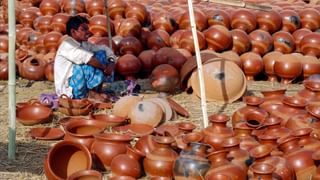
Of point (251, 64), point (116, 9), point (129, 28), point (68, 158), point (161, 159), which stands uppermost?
point (116, 9)

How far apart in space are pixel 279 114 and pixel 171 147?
3.98 feet

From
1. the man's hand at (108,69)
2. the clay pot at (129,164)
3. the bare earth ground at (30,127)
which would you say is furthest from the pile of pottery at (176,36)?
the clay pot at (129,164)

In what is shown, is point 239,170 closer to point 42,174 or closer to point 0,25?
point 42,174

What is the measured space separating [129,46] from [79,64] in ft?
5.51

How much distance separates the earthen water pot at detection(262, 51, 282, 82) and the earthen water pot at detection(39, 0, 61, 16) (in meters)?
3.61

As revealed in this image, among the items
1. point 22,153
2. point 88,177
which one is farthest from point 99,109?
point 88,177

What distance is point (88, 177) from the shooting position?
4016mm

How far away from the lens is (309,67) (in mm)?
7906

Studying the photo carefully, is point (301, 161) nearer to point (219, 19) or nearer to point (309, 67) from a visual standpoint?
point (309, 67)

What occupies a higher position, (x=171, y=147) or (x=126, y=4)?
(x=126, y=4)

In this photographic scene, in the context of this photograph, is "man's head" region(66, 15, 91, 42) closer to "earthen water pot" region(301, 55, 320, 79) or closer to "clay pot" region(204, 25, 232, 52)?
"clay pot" region(204, 25, 232, 52)

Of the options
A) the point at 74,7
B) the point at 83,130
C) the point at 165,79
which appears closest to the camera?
the point at 83,130

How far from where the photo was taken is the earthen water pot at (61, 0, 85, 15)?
9.18 metres

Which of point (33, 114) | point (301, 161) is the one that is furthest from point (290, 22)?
point (301, 161)
